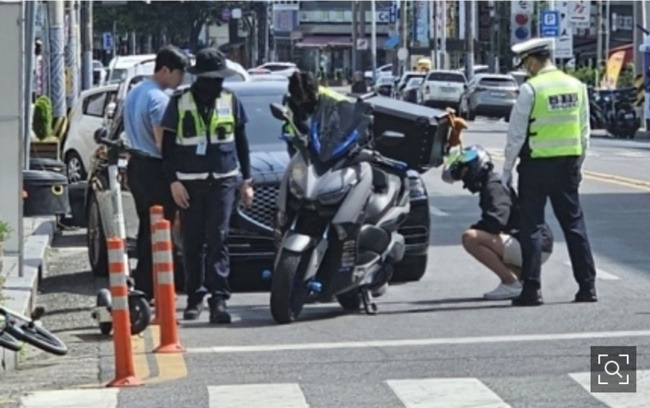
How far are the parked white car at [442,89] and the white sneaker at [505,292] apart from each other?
46.3 meters

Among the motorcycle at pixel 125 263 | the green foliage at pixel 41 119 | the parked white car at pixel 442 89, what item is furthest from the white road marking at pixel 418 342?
the parked white car at pixel 442 89

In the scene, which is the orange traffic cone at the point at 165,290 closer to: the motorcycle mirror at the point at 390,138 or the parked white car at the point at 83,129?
the motorcycle mirror at the point at 390,138

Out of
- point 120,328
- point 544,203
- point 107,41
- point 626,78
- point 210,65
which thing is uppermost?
point 210,65

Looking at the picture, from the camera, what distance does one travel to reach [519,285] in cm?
1269

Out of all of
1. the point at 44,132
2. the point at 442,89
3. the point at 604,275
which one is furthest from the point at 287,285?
the point at 442,89

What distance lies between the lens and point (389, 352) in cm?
1016

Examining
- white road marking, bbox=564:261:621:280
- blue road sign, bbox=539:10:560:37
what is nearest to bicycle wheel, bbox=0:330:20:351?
white road marking, bbox=564:261:621:280

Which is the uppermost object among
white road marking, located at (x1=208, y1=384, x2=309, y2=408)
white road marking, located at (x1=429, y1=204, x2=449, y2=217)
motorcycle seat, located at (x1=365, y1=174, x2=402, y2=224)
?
motorcycle seat, located at (x1=365, y1=174, x2=402, y2=224)

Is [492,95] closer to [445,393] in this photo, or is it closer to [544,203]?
[544,203]

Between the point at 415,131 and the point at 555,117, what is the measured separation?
4.71 ft

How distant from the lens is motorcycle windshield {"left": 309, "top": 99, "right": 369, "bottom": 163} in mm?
11680

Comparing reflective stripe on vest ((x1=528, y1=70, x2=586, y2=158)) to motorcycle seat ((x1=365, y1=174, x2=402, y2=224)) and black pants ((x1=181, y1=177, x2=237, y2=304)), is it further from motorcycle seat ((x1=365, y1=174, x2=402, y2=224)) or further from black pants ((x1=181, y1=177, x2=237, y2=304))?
black pants ((x1=181, y1=177, x2=237, y2=304))

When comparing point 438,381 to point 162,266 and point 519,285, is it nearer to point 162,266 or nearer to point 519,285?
point 162,266

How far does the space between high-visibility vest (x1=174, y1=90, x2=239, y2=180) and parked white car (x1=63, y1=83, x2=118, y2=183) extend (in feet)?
36.5
